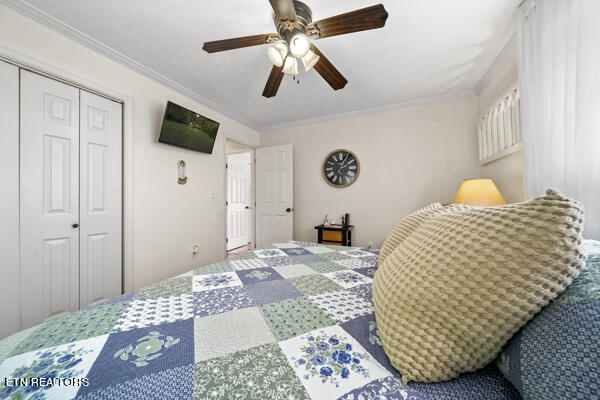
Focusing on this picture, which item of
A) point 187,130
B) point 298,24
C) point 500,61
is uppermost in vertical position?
point 500,61

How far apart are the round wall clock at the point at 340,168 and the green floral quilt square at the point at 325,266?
2383 millimetres

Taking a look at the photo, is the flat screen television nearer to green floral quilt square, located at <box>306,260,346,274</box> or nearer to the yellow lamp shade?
green floral quilt square, located at <box>306,260,346,274</box>

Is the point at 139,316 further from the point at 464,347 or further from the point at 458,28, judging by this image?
the point at 458,28

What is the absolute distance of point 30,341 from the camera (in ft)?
2.23

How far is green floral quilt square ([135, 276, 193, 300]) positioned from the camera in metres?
1.03

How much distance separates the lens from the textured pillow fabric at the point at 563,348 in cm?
→ 36

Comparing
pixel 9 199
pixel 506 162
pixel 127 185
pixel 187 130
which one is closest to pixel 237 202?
pixel 187 130

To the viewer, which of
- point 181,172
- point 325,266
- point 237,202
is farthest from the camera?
point 237,202

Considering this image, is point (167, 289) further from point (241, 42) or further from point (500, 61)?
point (500, 61)

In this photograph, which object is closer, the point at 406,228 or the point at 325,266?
the point at 406,228

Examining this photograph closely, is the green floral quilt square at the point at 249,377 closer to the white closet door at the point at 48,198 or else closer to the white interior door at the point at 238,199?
the white closet door at the point at 48,198

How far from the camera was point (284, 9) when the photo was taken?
1342 millimetres

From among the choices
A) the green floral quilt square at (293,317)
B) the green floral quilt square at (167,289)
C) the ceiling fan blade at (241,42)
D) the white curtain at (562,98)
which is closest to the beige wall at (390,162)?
the white curtain at (562,98)

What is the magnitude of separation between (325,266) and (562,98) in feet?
5.73
